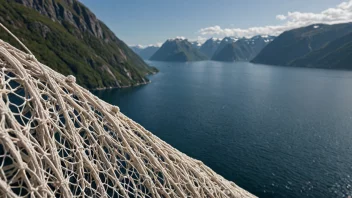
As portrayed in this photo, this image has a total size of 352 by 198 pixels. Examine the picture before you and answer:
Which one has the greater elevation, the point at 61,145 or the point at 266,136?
the point at 61,145

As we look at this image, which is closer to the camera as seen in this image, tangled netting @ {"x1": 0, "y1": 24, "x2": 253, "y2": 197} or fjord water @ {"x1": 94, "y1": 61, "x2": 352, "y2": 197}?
tangled netting @ {"x1": 0, "y1": 24, "x2": 253, "y2": 197}

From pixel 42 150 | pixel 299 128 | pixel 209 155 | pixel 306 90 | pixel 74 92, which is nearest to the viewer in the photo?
pixel 42 150

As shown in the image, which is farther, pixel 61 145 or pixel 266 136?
pixel 266 136

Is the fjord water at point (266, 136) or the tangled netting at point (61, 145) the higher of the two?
the tangled netting at point (61, 145)

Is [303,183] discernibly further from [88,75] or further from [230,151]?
[88,75]

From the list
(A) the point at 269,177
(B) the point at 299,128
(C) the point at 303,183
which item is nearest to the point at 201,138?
(A) the point at 269,177

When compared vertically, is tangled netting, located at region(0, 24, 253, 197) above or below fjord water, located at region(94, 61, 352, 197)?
above

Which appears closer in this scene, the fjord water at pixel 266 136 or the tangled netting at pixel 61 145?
the tangled netting at pixel 61 145

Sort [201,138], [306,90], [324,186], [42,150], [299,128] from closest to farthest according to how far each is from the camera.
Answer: [42,150], [324,186], [201,138], [299,128], [306,90]
